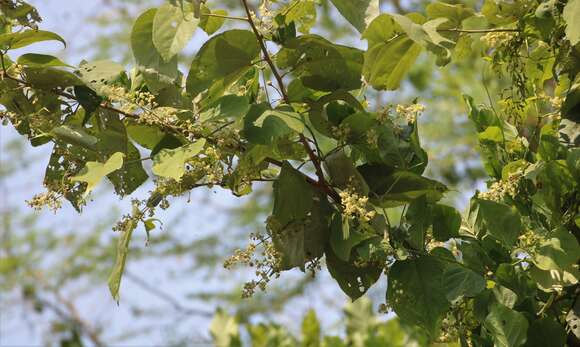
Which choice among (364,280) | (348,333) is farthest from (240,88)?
(348,333)

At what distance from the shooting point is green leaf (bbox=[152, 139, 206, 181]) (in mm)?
791

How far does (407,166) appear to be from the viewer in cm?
92

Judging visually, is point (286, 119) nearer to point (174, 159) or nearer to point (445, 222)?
point (174, 159)

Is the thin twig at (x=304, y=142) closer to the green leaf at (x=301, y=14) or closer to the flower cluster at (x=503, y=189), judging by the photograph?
the green leaf at (x=301, y=14)

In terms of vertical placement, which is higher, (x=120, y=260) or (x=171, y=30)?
(x=171, y=30)

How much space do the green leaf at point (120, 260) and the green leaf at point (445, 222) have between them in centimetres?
31

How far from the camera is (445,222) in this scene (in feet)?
3.03

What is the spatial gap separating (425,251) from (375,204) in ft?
0.23

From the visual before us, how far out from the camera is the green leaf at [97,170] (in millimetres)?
776

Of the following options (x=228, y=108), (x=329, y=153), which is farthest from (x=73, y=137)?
(x=329, y=153)

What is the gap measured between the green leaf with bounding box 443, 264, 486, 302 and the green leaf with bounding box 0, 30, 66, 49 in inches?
18.0

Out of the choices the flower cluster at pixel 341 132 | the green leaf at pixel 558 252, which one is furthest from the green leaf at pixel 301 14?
the green leaf at pixel 558 252

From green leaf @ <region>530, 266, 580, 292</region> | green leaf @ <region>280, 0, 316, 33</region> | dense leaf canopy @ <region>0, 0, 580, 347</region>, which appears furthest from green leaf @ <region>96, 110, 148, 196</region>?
green leaf @ <region>530, 266, 580, 292</region>

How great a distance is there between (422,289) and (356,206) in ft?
0.39
